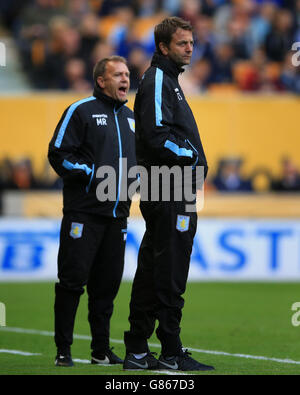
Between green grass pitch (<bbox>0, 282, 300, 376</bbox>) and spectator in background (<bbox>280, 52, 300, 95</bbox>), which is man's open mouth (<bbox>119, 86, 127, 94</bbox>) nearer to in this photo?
green grass pitch (<bbox>0, 282, 300, 376</bbox>)

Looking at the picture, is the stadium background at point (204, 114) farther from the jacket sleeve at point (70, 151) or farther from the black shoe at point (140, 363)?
the black shoe at point (140, 363)

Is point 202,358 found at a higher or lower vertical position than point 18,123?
lower

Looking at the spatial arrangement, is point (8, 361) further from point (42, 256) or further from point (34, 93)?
point (34, 93)

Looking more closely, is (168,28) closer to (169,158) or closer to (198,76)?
(169,158)

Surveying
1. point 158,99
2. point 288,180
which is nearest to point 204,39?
point 288,180

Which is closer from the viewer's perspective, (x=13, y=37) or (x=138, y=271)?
(x=138, y=271)

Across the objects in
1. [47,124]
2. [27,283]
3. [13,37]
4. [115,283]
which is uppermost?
[13,37]

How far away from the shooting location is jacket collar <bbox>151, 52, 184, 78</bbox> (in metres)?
6.90

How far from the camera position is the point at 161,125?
670cm

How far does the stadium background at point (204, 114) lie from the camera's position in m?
15.5

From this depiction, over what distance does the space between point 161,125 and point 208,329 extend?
3883 mm

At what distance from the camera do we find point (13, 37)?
67.5 ft
